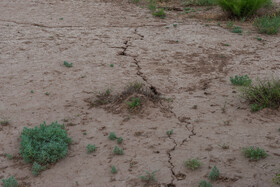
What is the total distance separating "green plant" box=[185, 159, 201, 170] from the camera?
293 centimetres

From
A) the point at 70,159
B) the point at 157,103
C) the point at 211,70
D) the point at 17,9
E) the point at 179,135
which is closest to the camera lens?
the point at 70,159

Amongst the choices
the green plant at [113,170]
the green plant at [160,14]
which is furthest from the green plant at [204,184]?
the green plant at [160,14]

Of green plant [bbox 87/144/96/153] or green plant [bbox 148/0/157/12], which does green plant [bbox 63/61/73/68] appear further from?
green plant [bbox 148/0/157/12]

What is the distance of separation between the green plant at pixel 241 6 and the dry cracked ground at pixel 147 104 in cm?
82

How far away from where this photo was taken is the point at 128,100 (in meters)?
4.05

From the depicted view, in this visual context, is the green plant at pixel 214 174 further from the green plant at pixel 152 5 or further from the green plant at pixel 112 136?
the green plant at pixel 152 5

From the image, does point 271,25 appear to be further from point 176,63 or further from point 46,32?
point 46,32

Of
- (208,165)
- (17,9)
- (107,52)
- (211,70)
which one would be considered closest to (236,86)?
(211,70)

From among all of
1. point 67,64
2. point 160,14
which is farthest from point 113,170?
point 160,14

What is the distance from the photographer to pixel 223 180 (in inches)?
108

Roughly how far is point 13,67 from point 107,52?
174 cm

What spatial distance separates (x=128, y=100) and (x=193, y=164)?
1432 millimetres

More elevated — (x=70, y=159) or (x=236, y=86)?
(x=236, y=86)

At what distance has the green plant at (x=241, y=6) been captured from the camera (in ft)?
24.2
